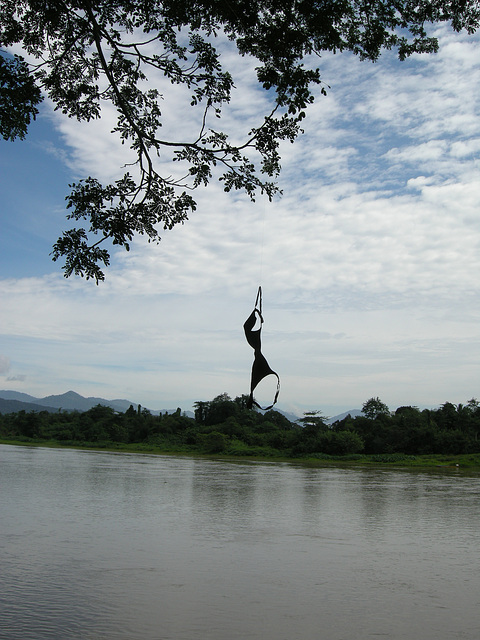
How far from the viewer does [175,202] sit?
6219 mm

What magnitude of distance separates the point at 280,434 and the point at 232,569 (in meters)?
39.6

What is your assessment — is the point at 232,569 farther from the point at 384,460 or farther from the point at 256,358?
the point at 384,460

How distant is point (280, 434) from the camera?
46.0m

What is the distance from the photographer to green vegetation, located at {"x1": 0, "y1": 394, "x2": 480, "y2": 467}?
37.7 metres

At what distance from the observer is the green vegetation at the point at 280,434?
37.7m

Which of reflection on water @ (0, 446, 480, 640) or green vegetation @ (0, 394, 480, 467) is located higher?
green vegetation @ (0, 394, 480, 467)

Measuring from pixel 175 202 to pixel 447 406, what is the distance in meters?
41.5

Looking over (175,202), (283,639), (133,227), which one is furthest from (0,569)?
(175,202)

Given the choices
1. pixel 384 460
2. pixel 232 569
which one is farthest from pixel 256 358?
pixel 384 460

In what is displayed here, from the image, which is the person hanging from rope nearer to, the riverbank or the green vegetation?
the riverbank

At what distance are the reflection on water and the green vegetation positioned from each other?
81.8 feet

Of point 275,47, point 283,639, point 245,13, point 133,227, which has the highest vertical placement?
point 245,13

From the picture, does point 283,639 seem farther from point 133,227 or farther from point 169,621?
point 133,227

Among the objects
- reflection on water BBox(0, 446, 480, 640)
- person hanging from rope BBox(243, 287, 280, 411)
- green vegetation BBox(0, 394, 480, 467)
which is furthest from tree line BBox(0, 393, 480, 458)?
person hanging from rope BBox(243, 287, 280, 411)
